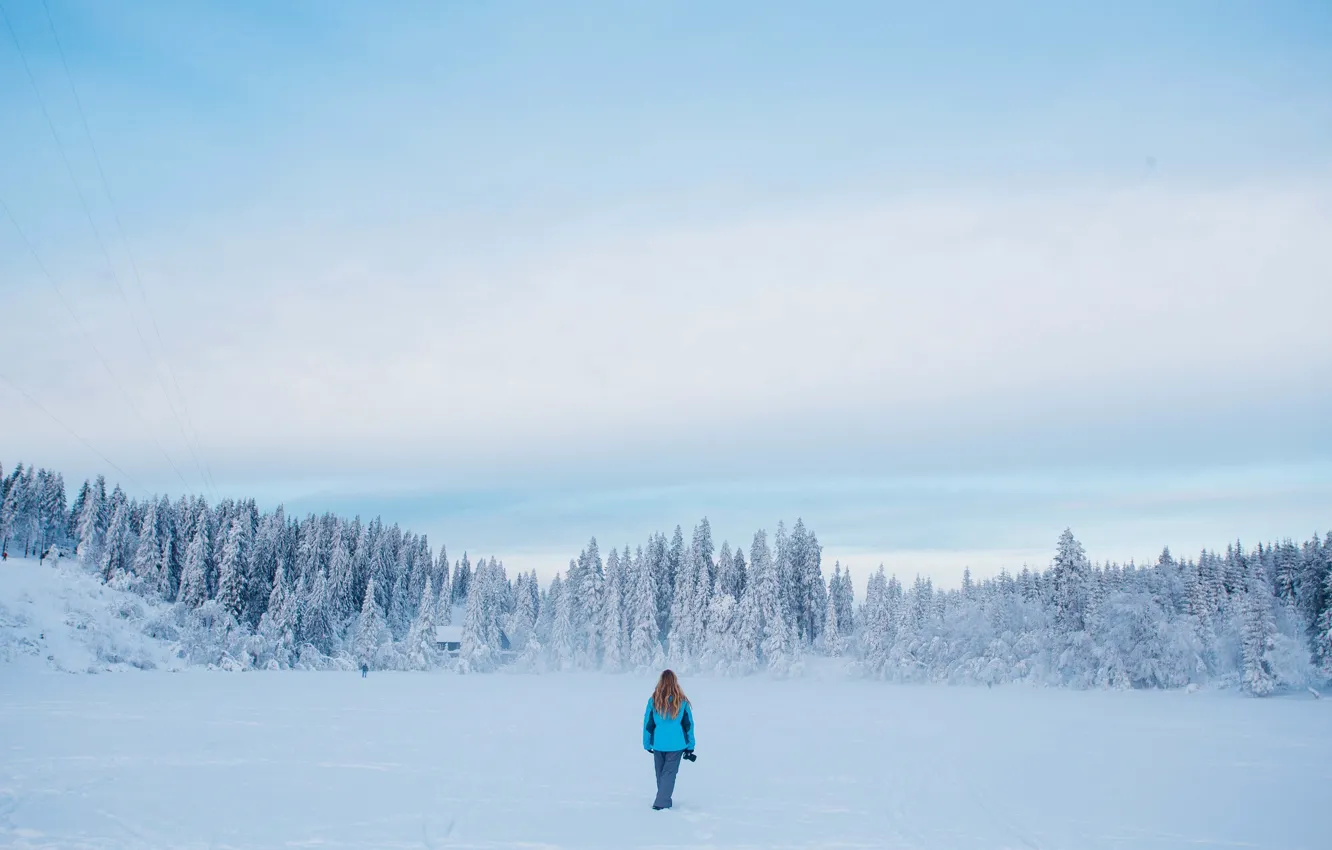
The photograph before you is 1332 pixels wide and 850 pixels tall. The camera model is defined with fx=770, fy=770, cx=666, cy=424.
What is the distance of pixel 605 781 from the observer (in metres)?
14.6

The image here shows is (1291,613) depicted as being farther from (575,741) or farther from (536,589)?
(536,589)

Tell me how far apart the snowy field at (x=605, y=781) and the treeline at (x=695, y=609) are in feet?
117

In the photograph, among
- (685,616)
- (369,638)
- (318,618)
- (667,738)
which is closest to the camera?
(667,738)

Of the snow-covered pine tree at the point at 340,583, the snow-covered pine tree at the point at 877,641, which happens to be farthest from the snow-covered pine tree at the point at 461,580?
the snow-covered pine tree at the point at 877,641

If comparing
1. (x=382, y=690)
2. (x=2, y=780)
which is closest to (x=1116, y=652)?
(x=382, y=690)

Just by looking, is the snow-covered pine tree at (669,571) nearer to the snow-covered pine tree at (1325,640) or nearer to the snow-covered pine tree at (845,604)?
the snow-covered pine tree at (845,604)

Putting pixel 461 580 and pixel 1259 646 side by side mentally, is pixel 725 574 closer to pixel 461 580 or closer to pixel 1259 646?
pixel 1259 646

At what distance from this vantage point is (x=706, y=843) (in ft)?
32.3

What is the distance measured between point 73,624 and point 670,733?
6766 centimetres

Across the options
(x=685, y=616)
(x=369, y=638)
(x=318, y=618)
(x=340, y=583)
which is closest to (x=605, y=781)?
(x=685, y=616)

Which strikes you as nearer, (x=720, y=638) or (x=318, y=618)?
(x=318, y=618)

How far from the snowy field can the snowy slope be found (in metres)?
29.6

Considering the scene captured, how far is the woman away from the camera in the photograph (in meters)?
11.8

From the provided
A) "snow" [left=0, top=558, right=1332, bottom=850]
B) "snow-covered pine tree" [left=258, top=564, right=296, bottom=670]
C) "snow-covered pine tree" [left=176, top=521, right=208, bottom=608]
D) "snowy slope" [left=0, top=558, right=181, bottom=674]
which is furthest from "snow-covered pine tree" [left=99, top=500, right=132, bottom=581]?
"snow" [left=0, top=558, right=1332, bottom=850]
